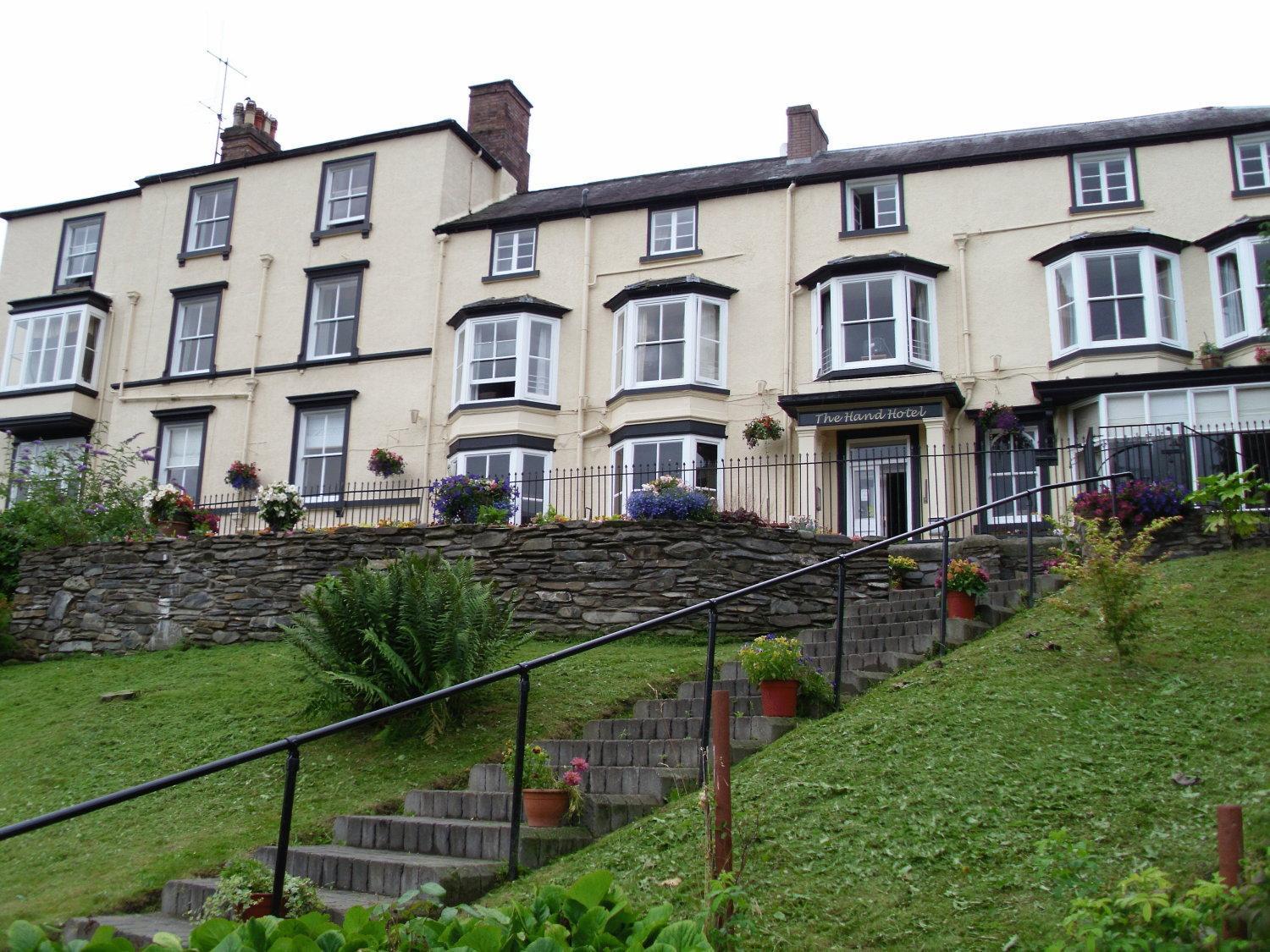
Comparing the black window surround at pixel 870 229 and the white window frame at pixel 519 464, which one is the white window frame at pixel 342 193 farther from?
the black window surround at pixel 870 229

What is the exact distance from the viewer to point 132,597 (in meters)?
17.3

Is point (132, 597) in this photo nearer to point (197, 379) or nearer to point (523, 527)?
point (523, 527)

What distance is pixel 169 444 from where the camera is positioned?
24.8 meters

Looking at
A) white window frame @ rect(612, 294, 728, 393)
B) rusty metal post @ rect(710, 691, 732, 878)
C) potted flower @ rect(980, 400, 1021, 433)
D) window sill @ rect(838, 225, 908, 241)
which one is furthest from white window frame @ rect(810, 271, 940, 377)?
rusty metal post @ rect(710, 691, 732, 878)

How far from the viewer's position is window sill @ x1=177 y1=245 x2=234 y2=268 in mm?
25688

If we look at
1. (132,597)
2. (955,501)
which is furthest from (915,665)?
(132,597)

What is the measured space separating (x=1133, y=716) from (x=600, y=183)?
1993 centimetres

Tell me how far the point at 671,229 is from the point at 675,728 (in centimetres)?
1554

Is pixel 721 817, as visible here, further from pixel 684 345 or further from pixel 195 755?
pixel 684 345

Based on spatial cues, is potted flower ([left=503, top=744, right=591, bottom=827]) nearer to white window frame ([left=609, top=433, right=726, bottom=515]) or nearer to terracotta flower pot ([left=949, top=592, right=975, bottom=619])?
terracotta flower pot ([left=949, top=592, right=975, bottom=619])

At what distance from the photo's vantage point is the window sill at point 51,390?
25547 millimetres

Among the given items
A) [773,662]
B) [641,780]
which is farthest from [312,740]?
[773,662]

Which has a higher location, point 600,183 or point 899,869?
point 600,183

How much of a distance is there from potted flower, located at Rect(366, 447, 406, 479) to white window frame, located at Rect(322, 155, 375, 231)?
5790 millimetres
